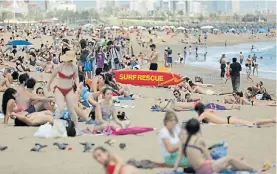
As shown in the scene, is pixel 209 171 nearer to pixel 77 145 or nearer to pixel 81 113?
pixel 77 145

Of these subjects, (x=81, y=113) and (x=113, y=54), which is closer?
(x=81, y=113)

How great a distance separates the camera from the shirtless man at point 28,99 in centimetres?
787

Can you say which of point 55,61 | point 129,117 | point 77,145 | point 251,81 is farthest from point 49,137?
point 251,81

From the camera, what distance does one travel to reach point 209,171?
5004 millimetres

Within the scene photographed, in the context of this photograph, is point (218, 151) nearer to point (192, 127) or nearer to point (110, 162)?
point (192, 127)

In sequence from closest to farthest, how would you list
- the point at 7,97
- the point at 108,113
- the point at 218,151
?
the point at 218,151 → the point at 108,113 → the point at 7,97

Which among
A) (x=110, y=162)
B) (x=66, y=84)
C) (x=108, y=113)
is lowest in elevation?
(x=108, y=113)

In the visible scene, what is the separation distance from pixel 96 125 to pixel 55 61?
11.3 m

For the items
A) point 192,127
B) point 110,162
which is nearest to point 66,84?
point 192,127

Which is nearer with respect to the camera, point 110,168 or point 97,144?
point 110,168

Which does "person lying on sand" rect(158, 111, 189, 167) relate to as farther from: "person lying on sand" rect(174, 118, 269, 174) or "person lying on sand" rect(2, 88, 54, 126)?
"person lying on sand" rect(2, 88, 54, 126)

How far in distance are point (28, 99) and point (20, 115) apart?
1.34 feet

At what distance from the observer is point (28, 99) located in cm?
787

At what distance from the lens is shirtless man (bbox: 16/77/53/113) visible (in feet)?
25.8
